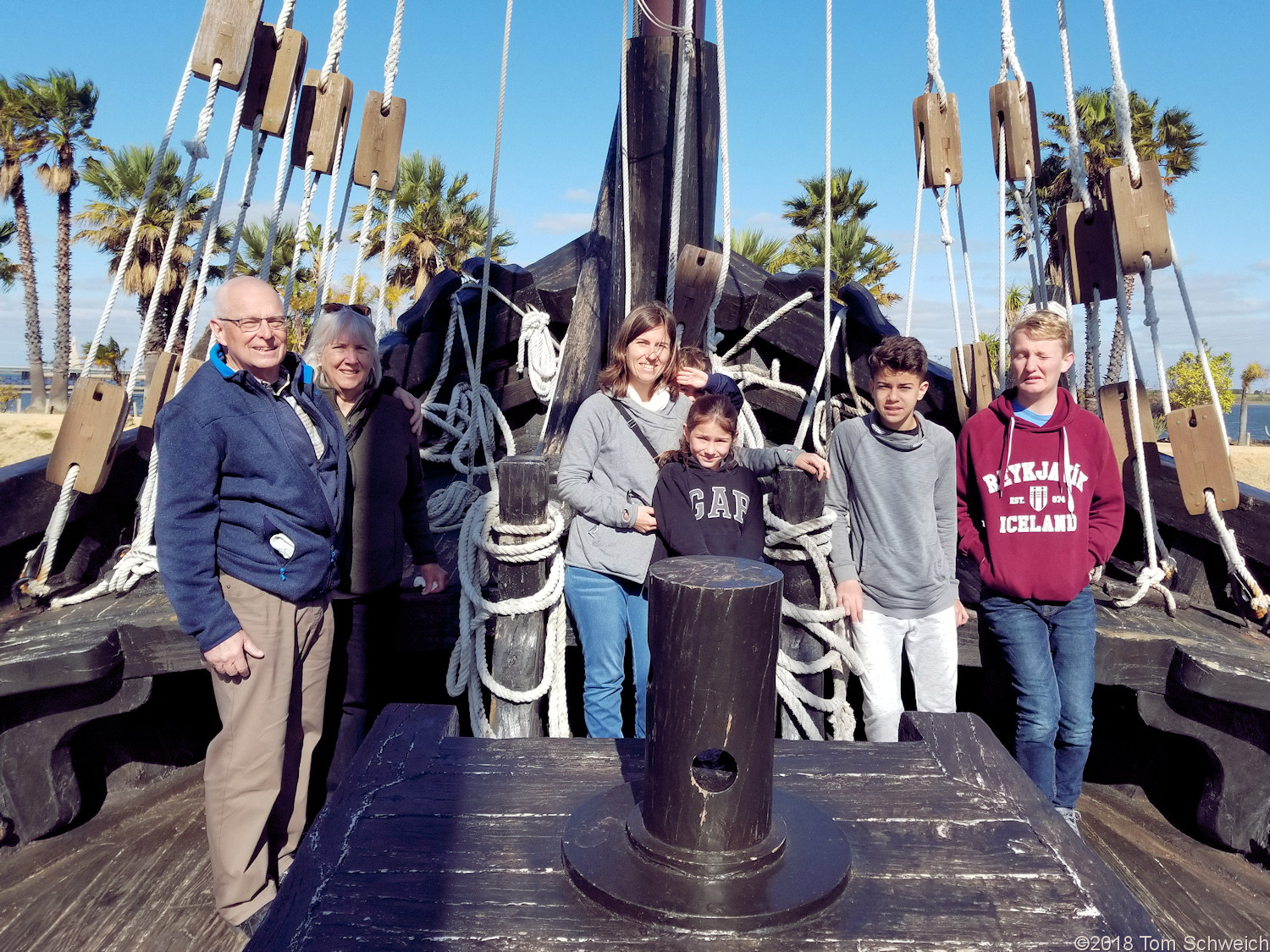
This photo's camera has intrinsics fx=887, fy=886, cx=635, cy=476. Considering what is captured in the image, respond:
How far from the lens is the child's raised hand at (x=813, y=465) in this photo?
88.7 inches

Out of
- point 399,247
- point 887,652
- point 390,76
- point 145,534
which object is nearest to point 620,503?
point 887,652

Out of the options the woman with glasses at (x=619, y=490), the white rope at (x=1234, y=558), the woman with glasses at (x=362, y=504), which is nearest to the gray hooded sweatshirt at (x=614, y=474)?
the woman with glasses at (x=619, y=490)

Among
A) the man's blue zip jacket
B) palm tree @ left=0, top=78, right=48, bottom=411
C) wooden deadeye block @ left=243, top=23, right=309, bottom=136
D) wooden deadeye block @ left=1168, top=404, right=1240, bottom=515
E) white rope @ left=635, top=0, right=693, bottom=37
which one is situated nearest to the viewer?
the man's blue zip jacket

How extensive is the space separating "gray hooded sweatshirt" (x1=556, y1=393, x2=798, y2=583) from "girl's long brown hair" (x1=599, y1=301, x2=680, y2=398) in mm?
44

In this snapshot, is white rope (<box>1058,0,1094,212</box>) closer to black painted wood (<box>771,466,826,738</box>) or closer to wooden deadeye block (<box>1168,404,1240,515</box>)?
wooden deadeye block (<box>1168,404,1240,515</box>)

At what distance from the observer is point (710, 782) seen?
1.20 m

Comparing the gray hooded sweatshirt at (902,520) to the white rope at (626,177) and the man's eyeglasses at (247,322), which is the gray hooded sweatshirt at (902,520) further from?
the man's eyeglasses at (247,322)

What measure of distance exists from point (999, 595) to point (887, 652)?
1.01 ft

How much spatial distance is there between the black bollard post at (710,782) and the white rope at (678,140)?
1915 mm

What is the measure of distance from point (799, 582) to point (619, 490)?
0.58 metres

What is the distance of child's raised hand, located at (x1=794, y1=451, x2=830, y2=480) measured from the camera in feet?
7.39

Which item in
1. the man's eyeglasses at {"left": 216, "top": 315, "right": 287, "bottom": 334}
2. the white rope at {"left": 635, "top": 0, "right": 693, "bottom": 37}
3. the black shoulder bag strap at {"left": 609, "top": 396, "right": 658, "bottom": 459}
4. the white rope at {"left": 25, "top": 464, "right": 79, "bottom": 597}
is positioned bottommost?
the white rope at {"left": 25, "top": 464, "right": 79, "bottom": 597}

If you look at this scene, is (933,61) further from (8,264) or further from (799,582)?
(8,264)

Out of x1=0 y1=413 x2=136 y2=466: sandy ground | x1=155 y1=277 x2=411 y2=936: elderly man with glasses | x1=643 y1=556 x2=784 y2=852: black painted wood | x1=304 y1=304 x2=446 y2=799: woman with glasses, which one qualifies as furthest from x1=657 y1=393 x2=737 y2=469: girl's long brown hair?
x1=0 y1=413 x2=136 y2=466: sandy ground
